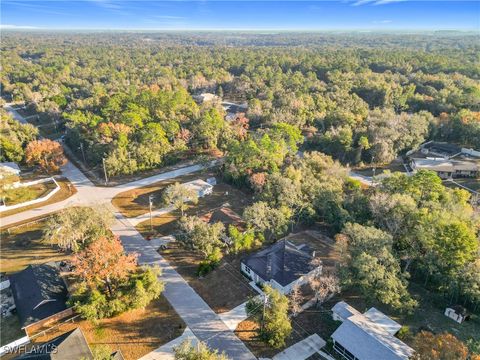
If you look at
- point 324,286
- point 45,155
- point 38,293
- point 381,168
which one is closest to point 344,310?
point 324,286

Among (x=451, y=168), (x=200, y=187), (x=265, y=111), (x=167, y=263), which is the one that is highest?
(x=265, y=111)

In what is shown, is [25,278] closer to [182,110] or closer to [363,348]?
[363,348]

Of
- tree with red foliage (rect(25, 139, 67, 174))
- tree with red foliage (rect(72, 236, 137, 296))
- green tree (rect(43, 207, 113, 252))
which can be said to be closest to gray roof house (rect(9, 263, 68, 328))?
tree with red foliage (rect(72, 236, 137, 296))

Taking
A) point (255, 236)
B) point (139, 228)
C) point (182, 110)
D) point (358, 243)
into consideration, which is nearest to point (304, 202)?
point (255, 236)

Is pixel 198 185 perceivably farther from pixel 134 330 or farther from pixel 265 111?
pixel 265 111

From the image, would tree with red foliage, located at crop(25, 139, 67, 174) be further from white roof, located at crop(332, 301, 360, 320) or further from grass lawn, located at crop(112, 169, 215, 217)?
white roof, located at crop(332, 301, 360, 320)

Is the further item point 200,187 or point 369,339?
point 200,187

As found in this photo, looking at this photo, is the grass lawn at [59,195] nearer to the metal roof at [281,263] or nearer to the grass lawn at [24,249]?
the grass lawn at [24,249]
